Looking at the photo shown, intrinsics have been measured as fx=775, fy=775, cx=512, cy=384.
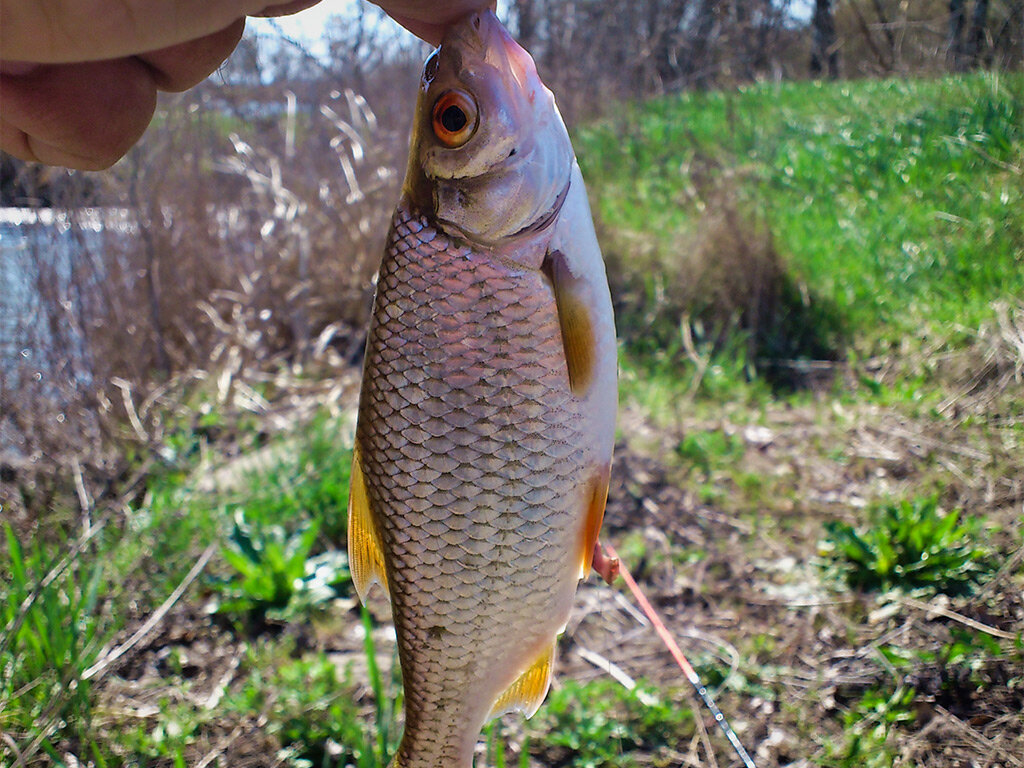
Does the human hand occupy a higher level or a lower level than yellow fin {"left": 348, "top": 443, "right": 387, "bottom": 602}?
higher

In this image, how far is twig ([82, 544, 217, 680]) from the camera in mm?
2572

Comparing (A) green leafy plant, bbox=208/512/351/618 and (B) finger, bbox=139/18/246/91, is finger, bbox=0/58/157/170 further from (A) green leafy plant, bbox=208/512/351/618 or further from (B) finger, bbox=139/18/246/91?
(A) green leafy plant, bbox=208/512/351/618

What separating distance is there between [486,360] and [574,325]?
15 cm

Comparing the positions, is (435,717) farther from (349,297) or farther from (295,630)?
(349,297)

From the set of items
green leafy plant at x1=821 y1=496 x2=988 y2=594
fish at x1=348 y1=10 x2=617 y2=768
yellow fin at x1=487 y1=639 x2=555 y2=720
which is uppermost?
fish at x1=348 y1=10 x2=617 y2=768

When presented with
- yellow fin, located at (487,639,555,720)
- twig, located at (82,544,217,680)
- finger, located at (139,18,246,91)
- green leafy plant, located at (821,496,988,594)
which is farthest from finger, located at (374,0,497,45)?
green leafy plant, located at (821,496,988,594)

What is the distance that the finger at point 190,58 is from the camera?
164cm

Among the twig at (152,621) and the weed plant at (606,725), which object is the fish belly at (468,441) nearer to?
the weed plant at (606,725)

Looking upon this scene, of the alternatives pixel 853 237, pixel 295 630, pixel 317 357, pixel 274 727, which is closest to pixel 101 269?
pixel 317 357

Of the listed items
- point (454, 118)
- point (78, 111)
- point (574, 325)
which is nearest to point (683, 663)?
point (574, 325)

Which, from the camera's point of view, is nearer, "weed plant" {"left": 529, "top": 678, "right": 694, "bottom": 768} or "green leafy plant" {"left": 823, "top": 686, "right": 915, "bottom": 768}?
"green leafy plant" {"left": 823, "top": 686, "right": 915, "bottom": 768}

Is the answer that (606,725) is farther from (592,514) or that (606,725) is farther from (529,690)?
(592,514)

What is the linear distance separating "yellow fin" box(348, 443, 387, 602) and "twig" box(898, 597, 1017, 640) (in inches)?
81.2

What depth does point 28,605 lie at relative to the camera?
2326 millimetres
